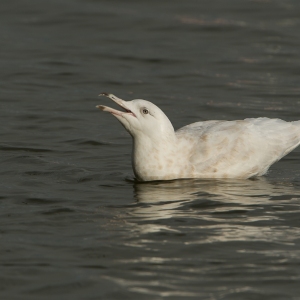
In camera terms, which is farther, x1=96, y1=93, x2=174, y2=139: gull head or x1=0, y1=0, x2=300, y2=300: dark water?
x1=96, y1=93, x2=174, y2=139: gull head

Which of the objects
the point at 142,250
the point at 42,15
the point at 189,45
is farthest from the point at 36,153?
the point at 42,15

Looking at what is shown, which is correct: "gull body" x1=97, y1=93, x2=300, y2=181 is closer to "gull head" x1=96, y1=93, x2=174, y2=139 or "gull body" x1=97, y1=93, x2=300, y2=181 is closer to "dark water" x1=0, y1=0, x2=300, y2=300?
"gull head" x1=96, y1=93, x2=174, y2=139

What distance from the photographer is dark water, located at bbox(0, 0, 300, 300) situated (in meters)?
8.17

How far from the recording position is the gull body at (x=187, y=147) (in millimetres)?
11320

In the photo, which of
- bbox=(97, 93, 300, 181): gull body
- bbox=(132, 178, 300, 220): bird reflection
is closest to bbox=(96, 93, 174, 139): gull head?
bbox=(97, 93, 300, 181): gull body

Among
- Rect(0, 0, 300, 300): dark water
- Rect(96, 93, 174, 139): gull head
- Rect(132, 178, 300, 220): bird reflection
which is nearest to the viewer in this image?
Rect(0, 0, 300, 300): dark water

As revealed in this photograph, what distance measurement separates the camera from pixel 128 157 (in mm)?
13273

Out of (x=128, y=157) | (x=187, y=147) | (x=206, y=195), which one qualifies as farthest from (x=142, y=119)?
(x=128, y=157)

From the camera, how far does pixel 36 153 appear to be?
13188 mm

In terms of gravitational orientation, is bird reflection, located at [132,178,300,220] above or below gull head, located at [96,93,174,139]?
below

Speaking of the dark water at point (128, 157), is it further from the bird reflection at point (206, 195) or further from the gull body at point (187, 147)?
the gull body at point (187, 147)

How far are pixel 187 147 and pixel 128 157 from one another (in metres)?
1.89

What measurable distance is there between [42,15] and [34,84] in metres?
5.51

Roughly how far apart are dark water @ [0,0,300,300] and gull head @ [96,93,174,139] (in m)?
0.71
